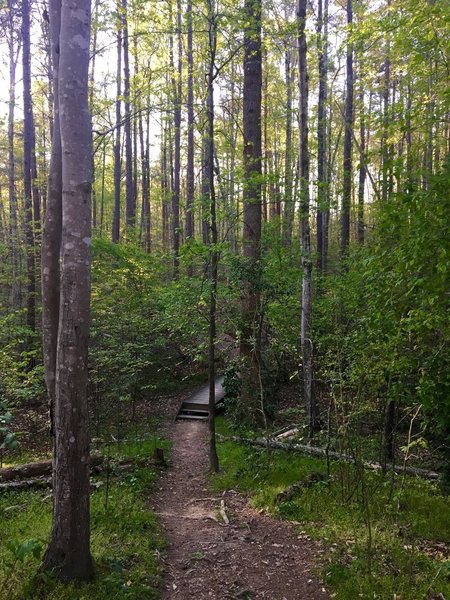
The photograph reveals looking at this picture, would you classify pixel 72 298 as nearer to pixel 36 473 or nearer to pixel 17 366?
pixel 36 473

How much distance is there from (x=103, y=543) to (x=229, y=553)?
1487 millimetres

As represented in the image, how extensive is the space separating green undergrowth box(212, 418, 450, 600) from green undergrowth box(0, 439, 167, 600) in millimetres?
1746

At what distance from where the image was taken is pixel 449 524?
5887mm

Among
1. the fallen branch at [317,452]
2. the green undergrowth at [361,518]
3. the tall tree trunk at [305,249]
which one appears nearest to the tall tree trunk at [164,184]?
the tall tree trunk at [305,249]

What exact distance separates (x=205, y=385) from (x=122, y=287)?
4.48 meters

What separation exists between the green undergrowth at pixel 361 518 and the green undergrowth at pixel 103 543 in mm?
1746

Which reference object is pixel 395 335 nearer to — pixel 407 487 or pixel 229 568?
pixel 407 487

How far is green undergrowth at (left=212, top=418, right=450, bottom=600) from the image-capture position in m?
4.34

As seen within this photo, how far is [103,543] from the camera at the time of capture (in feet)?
17.0

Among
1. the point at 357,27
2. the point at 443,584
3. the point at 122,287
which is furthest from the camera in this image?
the point at 122,287

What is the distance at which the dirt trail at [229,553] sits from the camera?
14.9ft

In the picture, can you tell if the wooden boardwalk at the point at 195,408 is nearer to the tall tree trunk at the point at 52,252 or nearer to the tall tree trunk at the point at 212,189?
the tall tree trunk at the point at 212,189

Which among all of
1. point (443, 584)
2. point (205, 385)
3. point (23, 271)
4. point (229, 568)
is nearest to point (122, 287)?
point (205, 385)

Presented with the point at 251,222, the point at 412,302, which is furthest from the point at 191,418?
the point at 412,302
